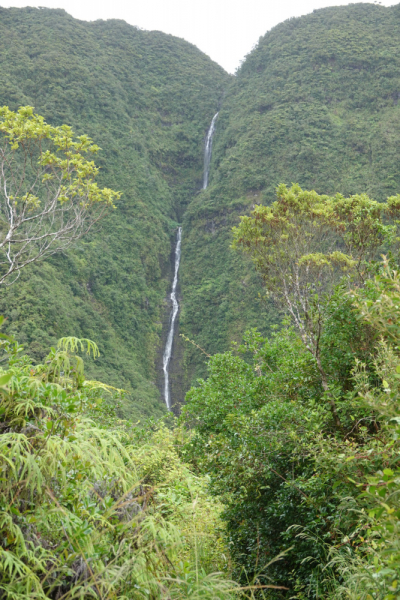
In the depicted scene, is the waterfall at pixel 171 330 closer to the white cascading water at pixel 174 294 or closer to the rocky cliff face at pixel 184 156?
the white cascading water at pixel 174 294

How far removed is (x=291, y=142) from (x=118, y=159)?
75.3 feet

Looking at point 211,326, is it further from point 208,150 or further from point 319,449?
point 319,449

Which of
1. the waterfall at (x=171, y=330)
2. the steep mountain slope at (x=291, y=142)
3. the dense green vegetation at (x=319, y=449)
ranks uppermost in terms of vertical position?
the steep mountain slope at (x=291, y=142)

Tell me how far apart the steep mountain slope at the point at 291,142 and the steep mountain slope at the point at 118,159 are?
4877 mm

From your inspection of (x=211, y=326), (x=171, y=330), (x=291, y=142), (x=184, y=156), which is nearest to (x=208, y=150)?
(x=184, y=156)

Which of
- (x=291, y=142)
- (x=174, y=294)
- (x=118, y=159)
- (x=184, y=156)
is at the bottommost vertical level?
(x=174, y=294)

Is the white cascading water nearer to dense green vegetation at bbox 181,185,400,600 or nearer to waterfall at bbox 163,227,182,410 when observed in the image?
waterfall at bbox 163,227,182,410

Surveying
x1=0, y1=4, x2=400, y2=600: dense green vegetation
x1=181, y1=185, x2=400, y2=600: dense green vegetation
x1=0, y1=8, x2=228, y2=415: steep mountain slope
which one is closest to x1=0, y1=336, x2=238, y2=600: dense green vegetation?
x1=0, y1=4, x2=400, y2=600: dense green vegetation

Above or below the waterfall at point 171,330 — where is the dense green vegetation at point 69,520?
above

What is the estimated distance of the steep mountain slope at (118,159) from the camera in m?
36.6

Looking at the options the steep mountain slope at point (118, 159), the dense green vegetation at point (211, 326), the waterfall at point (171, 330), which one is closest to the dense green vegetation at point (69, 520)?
the dense green vegetation at point (211, 326)

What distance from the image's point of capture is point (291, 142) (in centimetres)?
5212

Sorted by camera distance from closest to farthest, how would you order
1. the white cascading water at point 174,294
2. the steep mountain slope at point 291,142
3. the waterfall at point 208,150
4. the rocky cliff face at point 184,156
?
the white cascading water at point 174,294 < the rocky cliff face at point 184,156 < the steep mountain slope at point 291,142 < the waterfall at point 208,150

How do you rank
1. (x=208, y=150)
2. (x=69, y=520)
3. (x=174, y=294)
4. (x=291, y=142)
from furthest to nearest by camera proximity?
1. (x=208, y=150)
2. (x=291, y=142)
3. (x=174, y=294)
4. (x=69, y=520)
